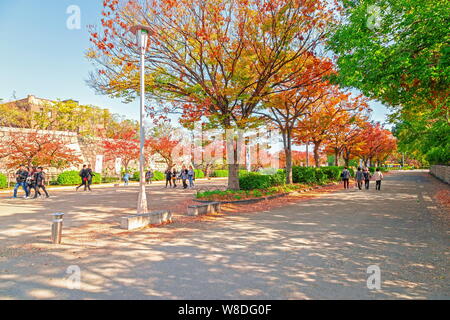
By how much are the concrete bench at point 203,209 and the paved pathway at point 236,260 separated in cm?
97

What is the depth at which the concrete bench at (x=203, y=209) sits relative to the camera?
30.1 feet

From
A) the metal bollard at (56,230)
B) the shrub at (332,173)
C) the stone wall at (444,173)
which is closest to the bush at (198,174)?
the shrub at (332,173)

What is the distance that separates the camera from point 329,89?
19219 millimetres

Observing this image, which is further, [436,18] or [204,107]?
[204,107]

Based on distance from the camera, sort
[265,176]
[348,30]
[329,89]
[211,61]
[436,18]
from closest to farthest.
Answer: [436,18]
[348,30]
[211,61]
[265,176]
[329,89]

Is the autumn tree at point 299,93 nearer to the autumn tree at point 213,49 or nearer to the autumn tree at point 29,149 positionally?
the autumn tree at point 213,49

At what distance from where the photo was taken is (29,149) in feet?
64.9

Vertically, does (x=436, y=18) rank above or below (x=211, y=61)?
below

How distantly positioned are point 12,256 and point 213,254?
3.83m

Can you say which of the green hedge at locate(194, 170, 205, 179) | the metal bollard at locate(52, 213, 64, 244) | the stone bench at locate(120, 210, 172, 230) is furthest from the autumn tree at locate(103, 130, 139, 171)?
the metal bollard at locate(52, 213, 64, 244)

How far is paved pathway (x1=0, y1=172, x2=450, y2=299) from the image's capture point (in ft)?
11.6

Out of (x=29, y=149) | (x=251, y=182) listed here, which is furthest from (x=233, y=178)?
(x=29, y=149)
